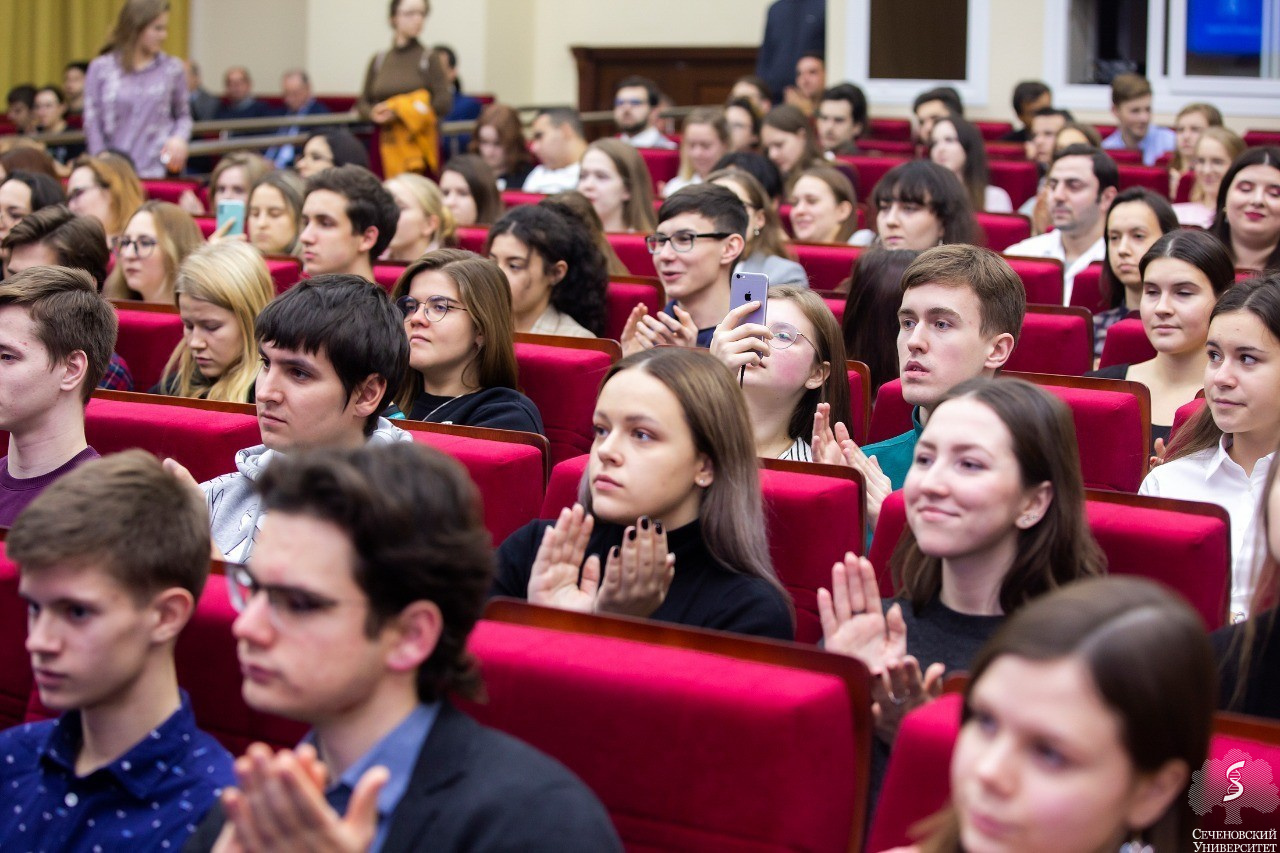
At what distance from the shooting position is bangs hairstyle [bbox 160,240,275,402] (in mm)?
2348

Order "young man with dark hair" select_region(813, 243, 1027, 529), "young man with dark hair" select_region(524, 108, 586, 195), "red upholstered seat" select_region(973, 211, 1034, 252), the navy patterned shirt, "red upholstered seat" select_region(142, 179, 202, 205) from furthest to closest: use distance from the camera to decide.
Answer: "young man with dark hair" select_region(524, 108, 586, 195), "red upholstered seat" select_region(142, 179, 202, 205), "red upholstered seat" select_region(973, 211, 1034, 252), "young man with dark hair" select_region(813, 243, 1027, 529), the navy patterned shirt

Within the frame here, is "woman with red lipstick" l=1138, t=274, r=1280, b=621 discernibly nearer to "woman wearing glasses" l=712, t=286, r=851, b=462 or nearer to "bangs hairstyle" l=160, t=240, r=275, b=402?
"woman wearing glasses" l=712, t=286, r=851, b=462

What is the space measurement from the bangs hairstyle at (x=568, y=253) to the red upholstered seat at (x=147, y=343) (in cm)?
59

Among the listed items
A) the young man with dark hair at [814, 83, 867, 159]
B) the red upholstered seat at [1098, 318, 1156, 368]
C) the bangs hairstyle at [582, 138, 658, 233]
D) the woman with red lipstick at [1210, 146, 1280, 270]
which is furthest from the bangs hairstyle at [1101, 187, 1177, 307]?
the young man with dark hair at [814, 83, 867, 159]

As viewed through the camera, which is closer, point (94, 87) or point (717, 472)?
point (717, 472)

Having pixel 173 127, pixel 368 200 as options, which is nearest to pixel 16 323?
pixel 368 200

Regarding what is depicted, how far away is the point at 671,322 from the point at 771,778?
3.81 feet

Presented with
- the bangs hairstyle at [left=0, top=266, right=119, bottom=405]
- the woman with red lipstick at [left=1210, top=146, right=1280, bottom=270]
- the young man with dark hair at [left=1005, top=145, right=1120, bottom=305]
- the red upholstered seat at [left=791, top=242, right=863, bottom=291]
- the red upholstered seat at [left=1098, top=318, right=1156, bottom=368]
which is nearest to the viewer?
the bangs hairstyle at [left=0, top=266, right=119, bottom=405]

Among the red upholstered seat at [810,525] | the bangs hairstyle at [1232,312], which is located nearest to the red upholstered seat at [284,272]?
the red upholstered seat at [810,525]

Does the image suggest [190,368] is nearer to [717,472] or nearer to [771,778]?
[717,472]

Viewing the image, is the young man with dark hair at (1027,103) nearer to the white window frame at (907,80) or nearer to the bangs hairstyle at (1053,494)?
the white window frame at (907,80)

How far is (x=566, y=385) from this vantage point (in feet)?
7.39

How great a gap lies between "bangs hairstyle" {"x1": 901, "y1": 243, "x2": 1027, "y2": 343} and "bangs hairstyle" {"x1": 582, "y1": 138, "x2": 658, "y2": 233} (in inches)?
72.7

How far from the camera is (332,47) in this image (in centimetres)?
755
